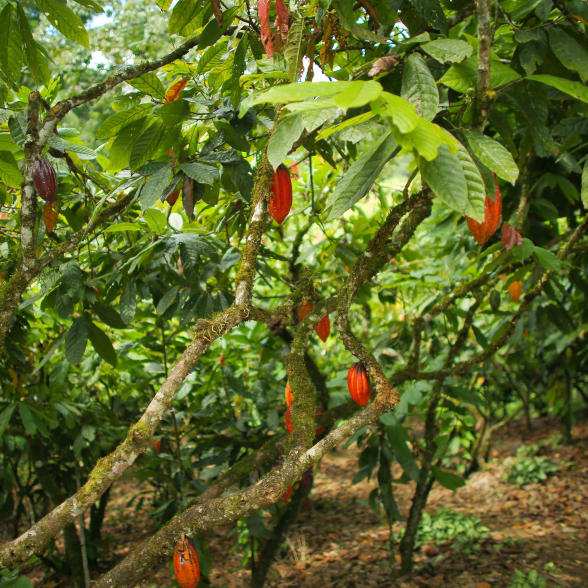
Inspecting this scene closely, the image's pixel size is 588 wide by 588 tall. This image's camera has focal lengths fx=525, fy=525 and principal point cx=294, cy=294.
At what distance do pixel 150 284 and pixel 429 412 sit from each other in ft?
4.39

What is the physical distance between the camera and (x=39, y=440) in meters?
2.67

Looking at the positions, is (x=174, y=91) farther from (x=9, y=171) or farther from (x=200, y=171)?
(x=9, y=171)

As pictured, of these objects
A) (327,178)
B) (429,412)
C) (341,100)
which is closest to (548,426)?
(429,412)

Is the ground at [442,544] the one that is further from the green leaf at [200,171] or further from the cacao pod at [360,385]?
the green leaf at [200,171]

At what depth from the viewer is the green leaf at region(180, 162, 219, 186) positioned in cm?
123

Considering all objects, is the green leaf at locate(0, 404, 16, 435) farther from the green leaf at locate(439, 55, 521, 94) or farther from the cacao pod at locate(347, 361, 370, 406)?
the green leaf at locate(439, 55, 521, 94)

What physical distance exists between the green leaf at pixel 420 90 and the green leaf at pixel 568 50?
0.41 m

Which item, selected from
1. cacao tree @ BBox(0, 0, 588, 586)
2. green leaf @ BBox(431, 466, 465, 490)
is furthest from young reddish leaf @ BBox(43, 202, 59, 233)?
green leaf @ BBox(431, 466, 465, 490)

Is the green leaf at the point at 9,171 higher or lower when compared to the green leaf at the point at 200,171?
higher

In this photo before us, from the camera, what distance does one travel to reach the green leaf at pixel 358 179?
0.80 m

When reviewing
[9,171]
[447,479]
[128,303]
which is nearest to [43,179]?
[9,171]

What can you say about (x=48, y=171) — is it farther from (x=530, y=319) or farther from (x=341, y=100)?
(x=530, y=319)

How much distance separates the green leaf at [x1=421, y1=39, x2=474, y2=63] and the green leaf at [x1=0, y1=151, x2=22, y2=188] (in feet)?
3.27

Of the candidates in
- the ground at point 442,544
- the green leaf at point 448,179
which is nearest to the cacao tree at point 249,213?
the green leaf at point 448,179
